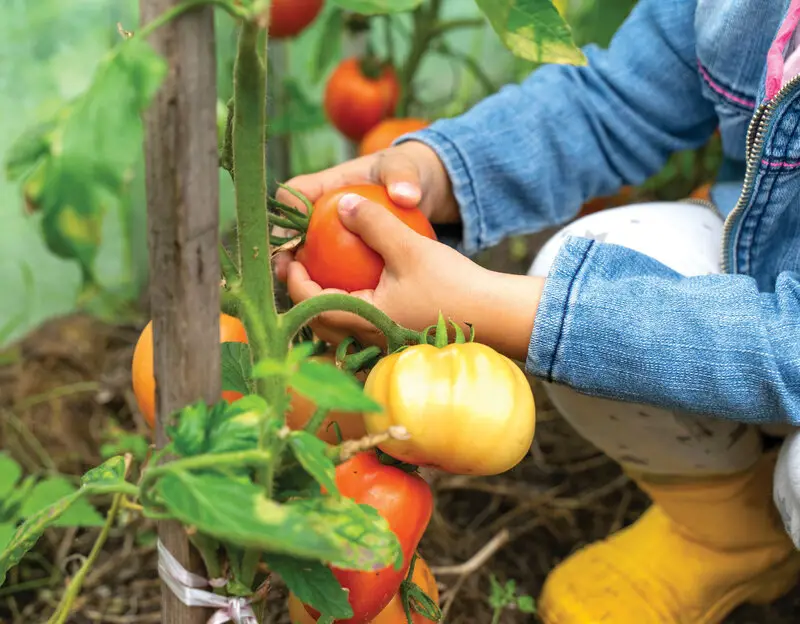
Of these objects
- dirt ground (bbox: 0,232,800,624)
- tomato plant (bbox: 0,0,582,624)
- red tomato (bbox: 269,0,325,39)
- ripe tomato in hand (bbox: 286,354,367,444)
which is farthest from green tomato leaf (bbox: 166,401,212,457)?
red tomato (bbox: 269,0,325,39)

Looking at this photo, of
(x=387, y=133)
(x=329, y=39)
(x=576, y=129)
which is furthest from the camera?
(x=329, y=39)

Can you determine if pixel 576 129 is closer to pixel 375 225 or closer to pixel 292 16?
pixel 375 225

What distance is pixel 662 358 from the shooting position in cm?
81

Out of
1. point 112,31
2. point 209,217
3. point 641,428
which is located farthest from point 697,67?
point 112,31

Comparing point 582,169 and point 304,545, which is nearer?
point 304,545

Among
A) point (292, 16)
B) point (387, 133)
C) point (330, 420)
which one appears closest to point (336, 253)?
point (330, 420)

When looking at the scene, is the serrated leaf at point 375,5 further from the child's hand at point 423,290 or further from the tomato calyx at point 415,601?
the tomato calyx at point 415,601

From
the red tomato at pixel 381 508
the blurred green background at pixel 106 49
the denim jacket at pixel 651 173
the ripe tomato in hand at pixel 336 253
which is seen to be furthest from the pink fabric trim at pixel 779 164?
the blurred green background at pixel 106 49

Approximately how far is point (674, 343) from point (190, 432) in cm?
46

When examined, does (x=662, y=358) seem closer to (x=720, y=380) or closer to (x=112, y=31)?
(x=720, y=380)

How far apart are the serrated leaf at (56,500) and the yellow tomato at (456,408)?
0.38 metres

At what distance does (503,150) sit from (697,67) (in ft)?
0.88

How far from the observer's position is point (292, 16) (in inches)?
62.2

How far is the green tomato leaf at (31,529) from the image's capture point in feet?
2.09
